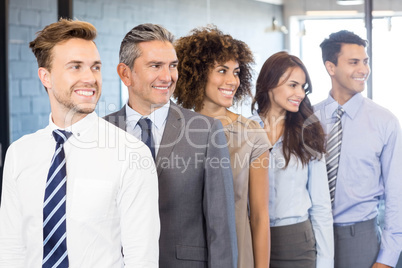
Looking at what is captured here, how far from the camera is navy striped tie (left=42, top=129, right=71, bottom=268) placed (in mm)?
1707

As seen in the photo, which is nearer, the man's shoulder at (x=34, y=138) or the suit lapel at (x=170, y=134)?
the man's shoulder at (x=34, y=138)

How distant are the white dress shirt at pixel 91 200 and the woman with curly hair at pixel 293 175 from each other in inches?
38.2

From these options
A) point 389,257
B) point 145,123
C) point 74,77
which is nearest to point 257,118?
point 145,123

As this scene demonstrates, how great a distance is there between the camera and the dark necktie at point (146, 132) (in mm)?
2078

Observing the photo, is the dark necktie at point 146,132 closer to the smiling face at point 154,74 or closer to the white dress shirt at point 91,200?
the smiling face at point 154,74

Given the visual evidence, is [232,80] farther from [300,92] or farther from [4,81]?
[4,81]

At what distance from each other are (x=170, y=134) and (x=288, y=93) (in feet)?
2.55

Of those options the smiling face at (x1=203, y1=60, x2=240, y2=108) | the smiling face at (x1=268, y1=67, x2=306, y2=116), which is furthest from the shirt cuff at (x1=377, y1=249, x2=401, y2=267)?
the smiling face at (x1=203, y1=60, x2=240, y2=108)

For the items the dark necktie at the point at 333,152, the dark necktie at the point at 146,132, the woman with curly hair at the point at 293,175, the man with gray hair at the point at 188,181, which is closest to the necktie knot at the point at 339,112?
the dark necktie at the point at 333,152

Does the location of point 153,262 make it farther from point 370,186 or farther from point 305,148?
point 370,186

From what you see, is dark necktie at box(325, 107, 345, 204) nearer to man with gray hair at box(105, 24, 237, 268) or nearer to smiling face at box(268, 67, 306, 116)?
smiling face at box(268, 67, 306, 116)

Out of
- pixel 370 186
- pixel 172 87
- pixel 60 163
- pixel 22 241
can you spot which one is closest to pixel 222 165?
pixel 172 87

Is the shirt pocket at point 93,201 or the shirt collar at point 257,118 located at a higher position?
the shirt collar at point 257,118

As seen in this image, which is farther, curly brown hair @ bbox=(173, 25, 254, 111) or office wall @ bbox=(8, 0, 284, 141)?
office wall @ bbox=(8, 0, 284, 141)
